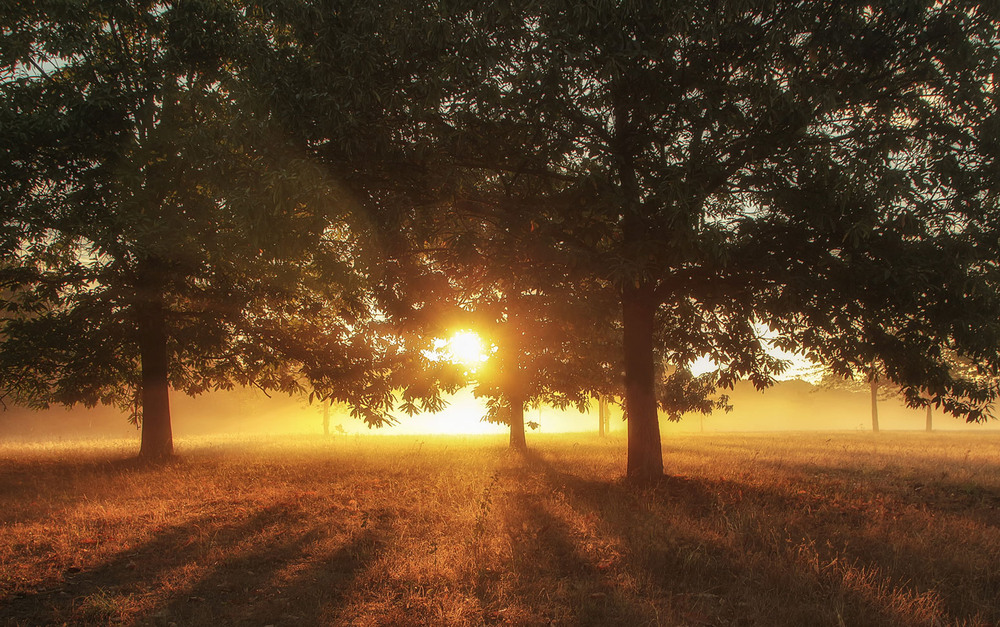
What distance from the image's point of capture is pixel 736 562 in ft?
20.8

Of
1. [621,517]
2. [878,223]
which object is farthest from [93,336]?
[878,223]

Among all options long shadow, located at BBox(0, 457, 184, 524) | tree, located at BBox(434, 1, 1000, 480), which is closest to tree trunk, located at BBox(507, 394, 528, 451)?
long shadow, located at BBox(0, 457, 184, 524)

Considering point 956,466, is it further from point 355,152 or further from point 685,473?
point 355,152

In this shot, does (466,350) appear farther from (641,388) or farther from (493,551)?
(493,551)

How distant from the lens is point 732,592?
5625 mm

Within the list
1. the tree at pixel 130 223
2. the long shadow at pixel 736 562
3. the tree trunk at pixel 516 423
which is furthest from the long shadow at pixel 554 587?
the tree trunk at pixel 516 423

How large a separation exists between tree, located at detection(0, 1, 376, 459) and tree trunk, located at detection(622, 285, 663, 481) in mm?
6119

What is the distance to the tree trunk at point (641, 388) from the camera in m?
11.3

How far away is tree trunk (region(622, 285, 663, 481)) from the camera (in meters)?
11.3

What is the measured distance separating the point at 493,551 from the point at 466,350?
995 cm

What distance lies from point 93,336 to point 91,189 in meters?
3.24

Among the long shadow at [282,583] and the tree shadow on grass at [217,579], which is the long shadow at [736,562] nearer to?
the long shadow at [282,583]

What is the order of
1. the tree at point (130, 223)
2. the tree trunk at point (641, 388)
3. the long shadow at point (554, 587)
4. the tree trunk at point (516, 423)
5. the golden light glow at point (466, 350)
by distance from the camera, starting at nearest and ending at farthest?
the long shadow at point (554, 587) → the tree trunk at point (641, 388) → the tree at point (130, 223) → the golden light glow at point (466, 350) → the tree trunk at point (516, 423)

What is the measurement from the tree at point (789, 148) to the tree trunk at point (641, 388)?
1.46 m
